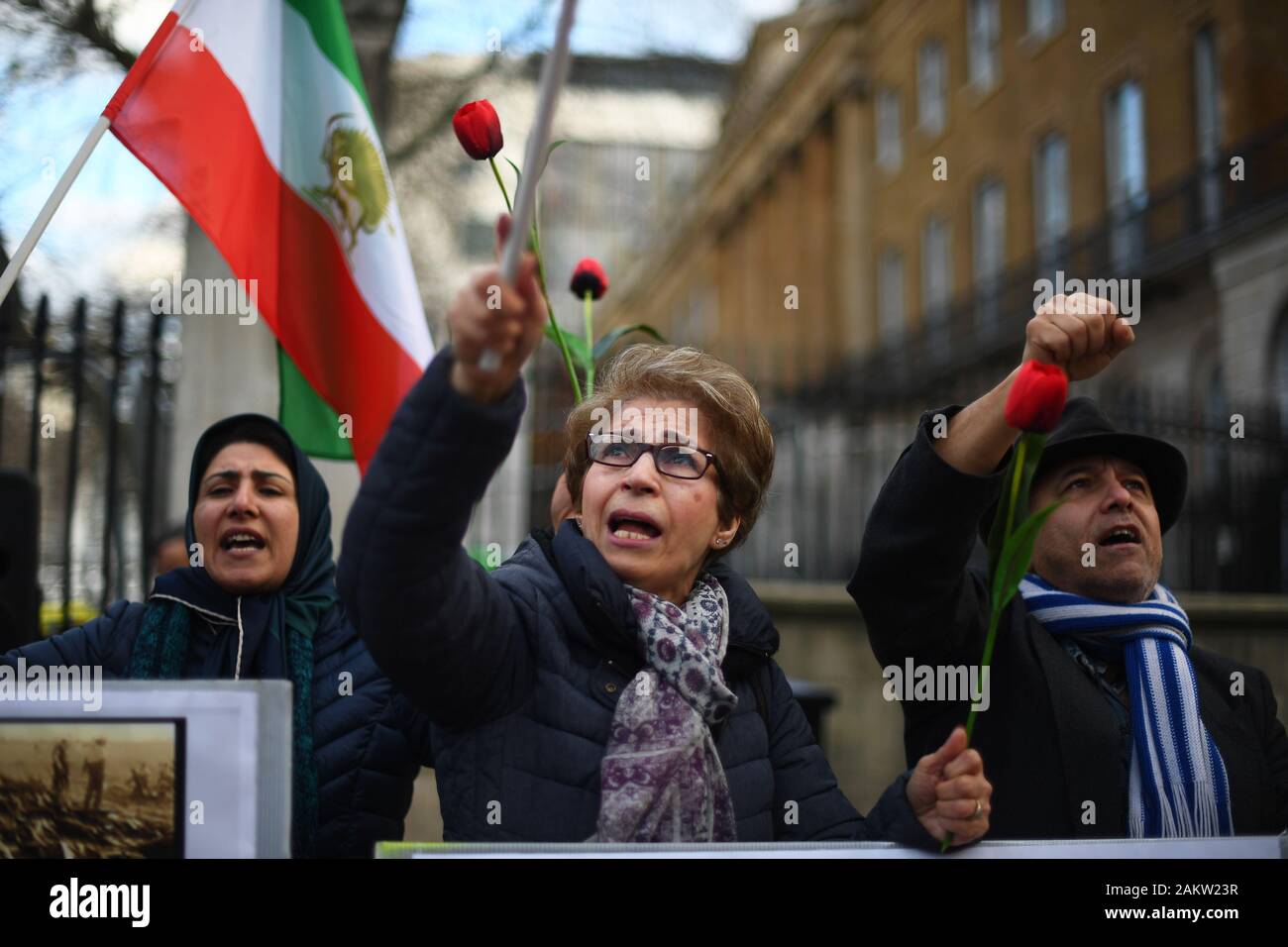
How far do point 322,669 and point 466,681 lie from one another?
37.2 inches

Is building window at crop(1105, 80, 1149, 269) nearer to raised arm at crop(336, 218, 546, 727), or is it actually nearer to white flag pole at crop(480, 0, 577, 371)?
raised arm at crop(336, 218, 546, 727)

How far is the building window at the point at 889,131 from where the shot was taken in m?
28.9

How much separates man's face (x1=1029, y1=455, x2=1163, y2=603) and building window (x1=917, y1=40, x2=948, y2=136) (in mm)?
24323

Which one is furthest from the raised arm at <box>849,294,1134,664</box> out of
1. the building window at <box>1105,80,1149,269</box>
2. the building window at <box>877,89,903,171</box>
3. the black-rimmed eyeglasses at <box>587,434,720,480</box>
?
the building window at <box>877,89,903,171</box>

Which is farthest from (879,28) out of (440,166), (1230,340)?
(440,166)

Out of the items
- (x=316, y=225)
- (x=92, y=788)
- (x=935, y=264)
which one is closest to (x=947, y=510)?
(x=92, y=788)

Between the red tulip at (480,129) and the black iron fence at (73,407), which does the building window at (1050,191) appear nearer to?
the black iron fence at (73,407)

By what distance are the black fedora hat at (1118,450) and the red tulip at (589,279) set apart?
0.97 m

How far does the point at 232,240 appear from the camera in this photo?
138 inches

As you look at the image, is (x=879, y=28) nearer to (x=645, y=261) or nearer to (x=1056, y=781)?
(x=645, y=261)

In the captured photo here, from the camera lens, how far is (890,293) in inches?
1162

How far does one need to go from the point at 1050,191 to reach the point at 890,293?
24.9ft

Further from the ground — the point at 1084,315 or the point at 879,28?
the point at 879,28

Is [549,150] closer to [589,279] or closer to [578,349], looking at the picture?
[589,279]
